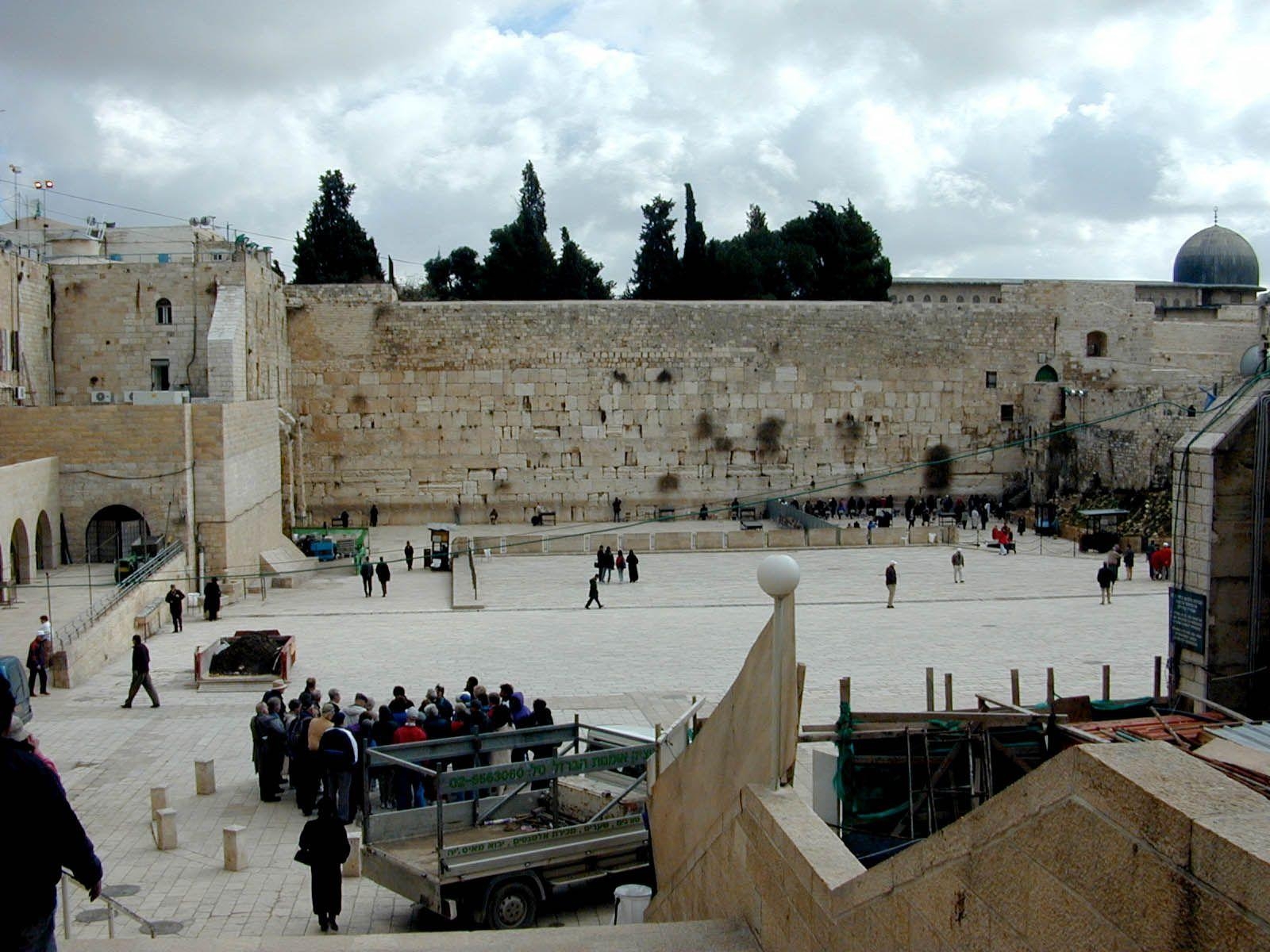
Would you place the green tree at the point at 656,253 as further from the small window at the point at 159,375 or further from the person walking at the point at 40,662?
the person walking at the point at 40,662

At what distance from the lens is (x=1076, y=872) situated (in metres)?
2.41

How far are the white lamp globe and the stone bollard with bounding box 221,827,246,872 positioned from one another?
4.32 m

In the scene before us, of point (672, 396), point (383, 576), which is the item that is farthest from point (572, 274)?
point (383, 576)

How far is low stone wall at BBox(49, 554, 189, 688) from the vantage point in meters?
11.8

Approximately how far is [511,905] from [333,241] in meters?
32.7

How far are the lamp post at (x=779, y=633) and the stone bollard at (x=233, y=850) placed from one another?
4.18 meters

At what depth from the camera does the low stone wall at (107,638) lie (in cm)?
1182

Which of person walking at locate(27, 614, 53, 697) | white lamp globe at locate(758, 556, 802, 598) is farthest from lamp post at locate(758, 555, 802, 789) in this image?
person walking at locate(27, 614, 53, 697)

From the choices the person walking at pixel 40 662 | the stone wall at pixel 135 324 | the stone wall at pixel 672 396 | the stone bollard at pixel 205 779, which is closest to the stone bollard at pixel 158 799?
the stone bollard at pixel 205 779

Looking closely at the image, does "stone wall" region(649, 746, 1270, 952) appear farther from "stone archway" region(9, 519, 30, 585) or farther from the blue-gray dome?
the blue-gray dome

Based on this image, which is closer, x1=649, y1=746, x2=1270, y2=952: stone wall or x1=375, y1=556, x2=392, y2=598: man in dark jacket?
x1=649, y1=746, x2=1270, y2=952: stone wall

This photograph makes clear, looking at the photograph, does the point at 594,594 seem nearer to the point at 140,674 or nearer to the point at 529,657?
the point at 529,657

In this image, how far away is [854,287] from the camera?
38281 mm

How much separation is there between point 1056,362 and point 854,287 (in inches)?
403
